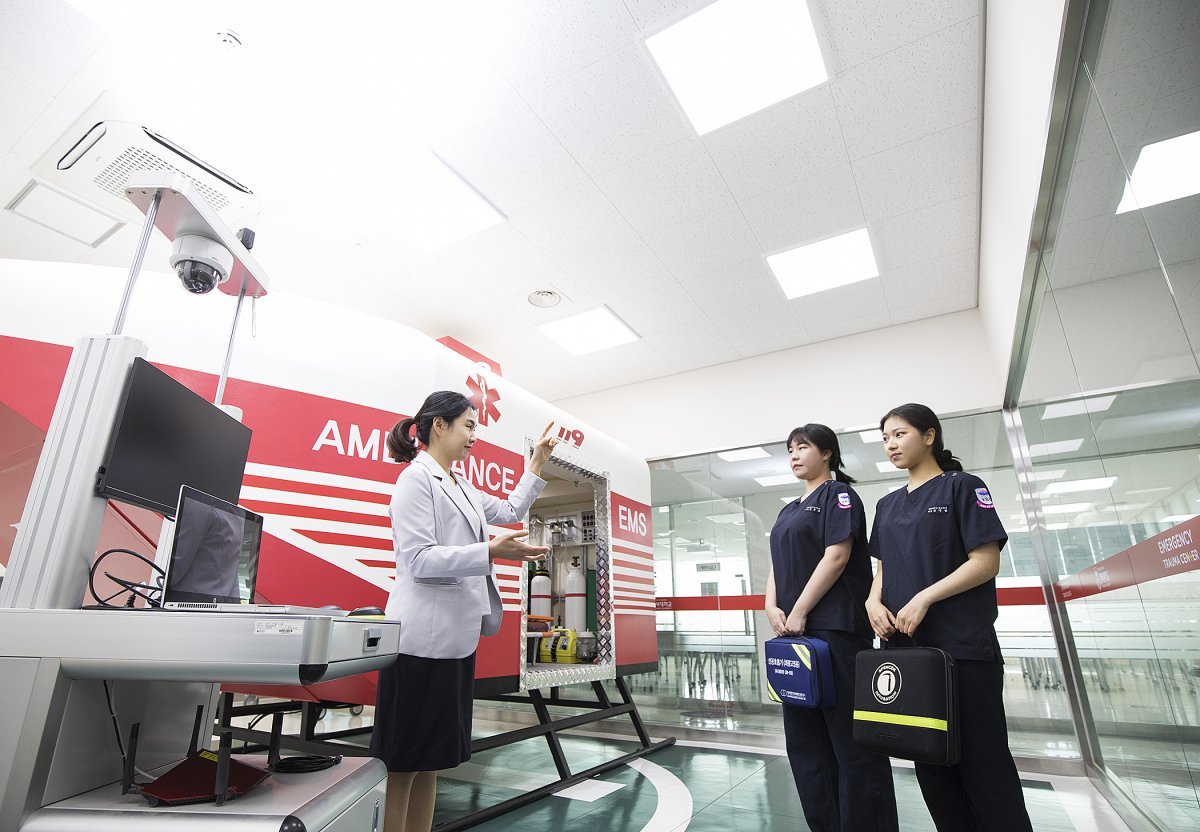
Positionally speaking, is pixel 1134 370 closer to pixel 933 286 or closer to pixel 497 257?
pixel 933 286

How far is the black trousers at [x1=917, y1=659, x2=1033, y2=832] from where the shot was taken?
5.11 ft

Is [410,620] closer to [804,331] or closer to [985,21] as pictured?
[985,21]

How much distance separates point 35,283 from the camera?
224cm

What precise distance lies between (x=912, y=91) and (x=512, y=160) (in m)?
2.06

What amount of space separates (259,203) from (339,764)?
3.41 meters

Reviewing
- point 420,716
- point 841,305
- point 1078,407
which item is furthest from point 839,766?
point 841,305

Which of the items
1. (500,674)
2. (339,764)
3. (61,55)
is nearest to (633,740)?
(500,674)

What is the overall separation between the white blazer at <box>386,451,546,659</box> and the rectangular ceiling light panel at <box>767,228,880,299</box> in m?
3.34


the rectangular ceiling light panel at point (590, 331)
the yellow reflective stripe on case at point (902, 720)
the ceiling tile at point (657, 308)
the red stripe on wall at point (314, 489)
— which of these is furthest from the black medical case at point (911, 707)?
the rectangular ceiling light panel at point (590, 331)

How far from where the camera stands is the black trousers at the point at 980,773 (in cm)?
156

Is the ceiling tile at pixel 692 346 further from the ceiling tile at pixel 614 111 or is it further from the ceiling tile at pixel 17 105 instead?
the ceiling tile at pixel 17 105

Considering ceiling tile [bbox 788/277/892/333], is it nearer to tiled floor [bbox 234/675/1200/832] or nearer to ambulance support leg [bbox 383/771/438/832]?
tiled floor [bbox 234/675/1200/832]

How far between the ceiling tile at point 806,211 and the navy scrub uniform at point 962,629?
2.31m

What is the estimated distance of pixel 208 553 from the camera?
1301 millimetres
